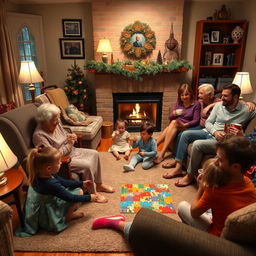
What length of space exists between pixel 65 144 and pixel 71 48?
2.65 meters

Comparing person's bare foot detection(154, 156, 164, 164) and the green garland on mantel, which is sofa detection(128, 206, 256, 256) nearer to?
person's bare foot detection(154, 156, 164, 164)

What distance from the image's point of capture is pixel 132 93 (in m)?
4.13

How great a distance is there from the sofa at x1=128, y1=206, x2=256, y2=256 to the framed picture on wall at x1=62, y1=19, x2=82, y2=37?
3.90 m

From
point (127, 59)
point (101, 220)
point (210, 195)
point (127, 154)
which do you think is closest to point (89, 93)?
point (127, 59)

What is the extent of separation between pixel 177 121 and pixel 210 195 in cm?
182

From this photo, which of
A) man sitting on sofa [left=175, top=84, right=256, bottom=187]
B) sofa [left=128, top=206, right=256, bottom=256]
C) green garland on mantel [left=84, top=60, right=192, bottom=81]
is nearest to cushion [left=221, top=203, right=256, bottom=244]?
sofa [left=128, top=206, right=256, bottom=256]

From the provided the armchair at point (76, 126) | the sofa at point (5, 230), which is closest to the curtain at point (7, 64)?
the armchair at point (76, 126)

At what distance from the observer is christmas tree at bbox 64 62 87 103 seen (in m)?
4.03

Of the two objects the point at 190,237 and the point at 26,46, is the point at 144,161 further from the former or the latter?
the point at 26,46

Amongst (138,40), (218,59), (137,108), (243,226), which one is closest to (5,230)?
(243,226)

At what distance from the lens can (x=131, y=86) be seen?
4031mm

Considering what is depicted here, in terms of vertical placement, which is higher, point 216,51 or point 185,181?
point 216,51

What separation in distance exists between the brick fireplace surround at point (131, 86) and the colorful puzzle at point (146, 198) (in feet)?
6.78

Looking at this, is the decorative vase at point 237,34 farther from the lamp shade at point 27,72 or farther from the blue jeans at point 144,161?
the lamp shade at point 27,72
